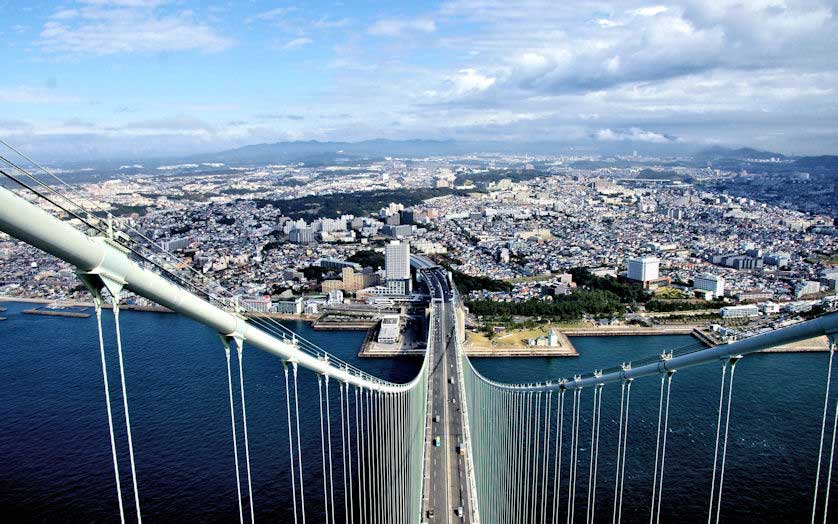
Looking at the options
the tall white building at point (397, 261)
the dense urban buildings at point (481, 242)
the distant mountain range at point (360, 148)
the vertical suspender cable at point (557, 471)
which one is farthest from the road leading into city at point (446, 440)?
the distant mountain range at point (360, 148)

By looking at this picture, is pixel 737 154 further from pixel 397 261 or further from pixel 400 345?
pixel 400 345

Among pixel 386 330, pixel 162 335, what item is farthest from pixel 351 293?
pixel 162 335

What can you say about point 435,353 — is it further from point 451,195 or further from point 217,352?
point 451,195

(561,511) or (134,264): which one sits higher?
(134,264)

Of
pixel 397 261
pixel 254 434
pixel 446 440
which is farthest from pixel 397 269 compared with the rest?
pixel 446 440

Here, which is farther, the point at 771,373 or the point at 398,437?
the point at 771,373

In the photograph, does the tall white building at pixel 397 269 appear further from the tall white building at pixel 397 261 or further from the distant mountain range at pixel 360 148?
the distant mountain range at pixel 360 148

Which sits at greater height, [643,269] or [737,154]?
[737,154]
